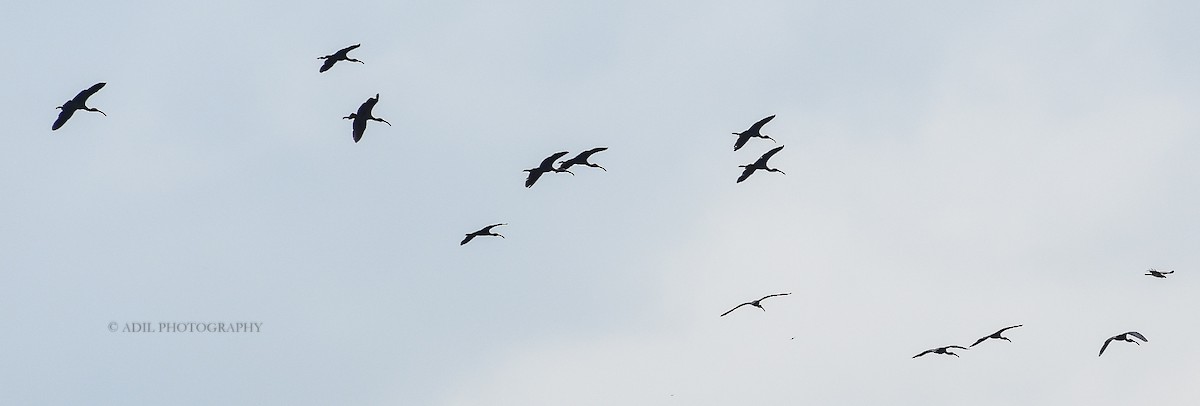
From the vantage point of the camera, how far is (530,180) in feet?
246

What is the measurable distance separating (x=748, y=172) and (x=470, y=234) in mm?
14497

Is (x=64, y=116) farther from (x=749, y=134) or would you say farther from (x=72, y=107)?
(x=749, y=134)

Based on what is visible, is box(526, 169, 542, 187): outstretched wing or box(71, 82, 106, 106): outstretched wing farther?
box(526, 169, 542, 187): outstretched wing

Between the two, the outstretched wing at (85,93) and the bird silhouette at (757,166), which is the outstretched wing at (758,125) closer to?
the bird silhouette at (757,166)

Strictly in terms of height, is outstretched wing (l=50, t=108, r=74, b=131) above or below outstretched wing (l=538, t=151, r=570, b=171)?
above

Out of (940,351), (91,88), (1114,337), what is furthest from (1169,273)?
(91,88)

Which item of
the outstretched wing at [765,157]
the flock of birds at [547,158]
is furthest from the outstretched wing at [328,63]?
the outstretched wing at [765,157]

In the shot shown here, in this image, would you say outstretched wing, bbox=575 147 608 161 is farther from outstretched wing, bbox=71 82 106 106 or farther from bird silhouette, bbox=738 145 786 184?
outstretched wing, bbox=71 82 106 106

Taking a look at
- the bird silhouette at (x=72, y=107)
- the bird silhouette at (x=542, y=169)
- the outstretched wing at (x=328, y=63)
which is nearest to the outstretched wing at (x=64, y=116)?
the bird silhouette at (x=72, y=107)

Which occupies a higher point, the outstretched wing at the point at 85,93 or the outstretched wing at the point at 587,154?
the outstretched wing at the point at 85,93

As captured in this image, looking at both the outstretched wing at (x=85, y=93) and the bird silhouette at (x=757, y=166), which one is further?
the bird silhouette at (x=757, y=166)

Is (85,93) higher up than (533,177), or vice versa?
(85,93)

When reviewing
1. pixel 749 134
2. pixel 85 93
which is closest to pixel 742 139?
pixel 749 134

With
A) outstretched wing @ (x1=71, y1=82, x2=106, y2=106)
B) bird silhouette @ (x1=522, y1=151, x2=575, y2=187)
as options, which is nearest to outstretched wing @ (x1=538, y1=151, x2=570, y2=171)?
bird silhouette @ (x1=522, y1=151, x2=575, y2=187)
